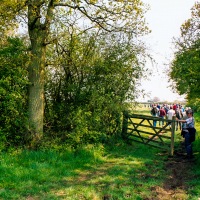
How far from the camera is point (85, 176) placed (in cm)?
769

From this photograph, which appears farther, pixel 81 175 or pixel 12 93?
pixel 12 93

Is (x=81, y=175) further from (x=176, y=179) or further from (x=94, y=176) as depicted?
(x=176, y=179)

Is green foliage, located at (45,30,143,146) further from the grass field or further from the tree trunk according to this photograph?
the grass field

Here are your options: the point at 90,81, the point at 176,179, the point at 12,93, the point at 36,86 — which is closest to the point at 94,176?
the point at 176,179

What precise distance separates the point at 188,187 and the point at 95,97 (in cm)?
513

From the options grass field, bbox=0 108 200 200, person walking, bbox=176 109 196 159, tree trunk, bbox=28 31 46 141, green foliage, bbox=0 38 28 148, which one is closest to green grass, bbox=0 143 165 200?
grass field, bbox=0 108 200 200

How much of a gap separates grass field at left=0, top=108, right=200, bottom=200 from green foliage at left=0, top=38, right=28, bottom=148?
905mm

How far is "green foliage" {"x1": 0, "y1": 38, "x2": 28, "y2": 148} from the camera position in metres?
8.90

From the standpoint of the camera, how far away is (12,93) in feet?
29.2

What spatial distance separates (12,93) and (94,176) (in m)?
3.84

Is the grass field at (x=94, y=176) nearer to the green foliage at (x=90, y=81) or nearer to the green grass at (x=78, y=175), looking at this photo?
the green grass at (x=78, y=175)

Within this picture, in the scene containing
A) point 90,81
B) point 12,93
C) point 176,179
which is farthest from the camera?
point 90,81

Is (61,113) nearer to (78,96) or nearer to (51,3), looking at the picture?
(78,96)

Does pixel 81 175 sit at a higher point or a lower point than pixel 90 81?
lower
